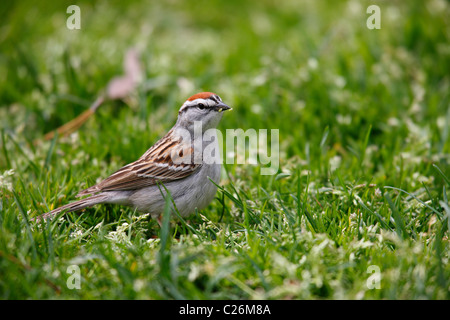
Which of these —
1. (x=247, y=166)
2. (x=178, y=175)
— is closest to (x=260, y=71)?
(x=247, y=166)

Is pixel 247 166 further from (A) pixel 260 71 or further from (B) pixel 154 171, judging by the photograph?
(A) pixel 260 71

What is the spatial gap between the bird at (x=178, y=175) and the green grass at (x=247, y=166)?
0.20m

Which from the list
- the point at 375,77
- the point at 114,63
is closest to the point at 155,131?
the point at 114,63

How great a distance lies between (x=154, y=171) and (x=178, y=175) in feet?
0.76

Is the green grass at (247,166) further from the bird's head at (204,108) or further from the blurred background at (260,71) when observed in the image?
the bird's head at (204,108)

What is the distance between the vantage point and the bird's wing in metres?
4.19

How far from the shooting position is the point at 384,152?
201 inches

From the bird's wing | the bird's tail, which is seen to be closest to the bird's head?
the bird's wing

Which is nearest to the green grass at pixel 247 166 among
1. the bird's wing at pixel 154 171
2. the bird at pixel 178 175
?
the bird at pixel 178 175

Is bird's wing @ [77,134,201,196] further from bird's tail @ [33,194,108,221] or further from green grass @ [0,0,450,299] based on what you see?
green grass @ [0,0,450,299]

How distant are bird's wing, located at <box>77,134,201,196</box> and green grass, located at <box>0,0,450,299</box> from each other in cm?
31

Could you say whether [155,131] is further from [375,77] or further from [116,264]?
[375,77]

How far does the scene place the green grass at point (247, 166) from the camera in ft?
10.4

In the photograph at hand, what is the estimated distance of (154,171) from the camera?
170 inches
